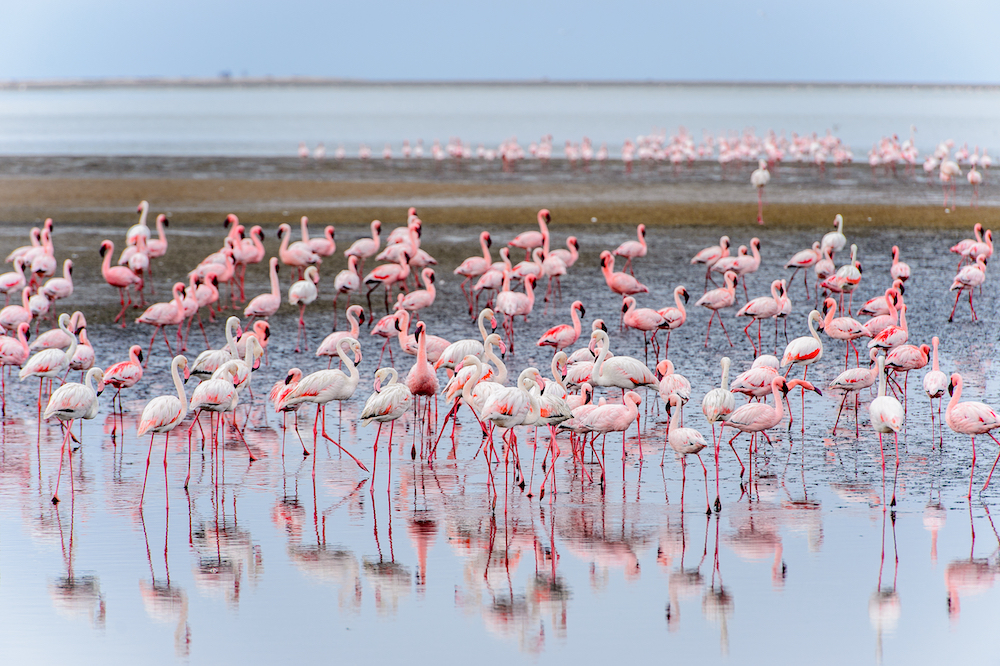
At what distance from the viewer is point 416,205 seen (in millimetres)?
24734

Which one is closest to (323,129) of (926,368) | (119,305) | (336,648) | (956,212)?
(956,212)


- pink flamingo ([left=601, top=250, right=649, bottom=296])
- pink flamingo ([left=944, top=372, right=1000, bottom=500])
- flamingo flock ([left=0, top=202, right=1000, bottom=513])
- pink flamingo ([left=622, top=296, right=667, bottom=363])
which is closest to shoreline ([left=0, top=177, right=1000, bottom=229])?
flamingo flock ([left=0, top=202, right=1000, bottom=513])

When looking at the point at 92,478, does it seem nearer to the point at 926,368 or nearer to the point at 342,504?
the point at 342,504

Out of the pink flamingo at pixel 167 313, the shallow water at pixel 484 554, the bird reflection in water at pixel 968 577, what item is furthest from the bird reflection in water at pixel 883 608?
the pink flamingo at pixel 167 313

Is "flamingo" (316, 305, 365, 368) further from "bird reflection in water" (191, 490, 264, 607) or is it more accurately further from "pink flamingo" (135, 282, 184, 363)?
"bird reflection in water" (191, 490, 264, 607)

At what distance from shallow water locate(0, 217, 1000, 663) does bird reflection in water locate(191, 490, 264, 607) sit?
0.05 feet

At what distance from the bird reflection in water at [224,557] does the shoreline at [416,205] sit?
14.9 meters

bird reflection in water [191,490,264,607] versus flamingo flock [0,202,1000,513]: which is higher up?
flamingo flock [0,202,1000,513]

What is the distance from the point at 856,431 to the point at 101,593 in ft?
18.6

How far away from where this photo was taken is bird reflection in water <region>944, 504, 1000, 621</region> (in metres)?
6.13

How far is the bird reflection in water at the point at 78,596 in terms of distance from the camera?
599 cm

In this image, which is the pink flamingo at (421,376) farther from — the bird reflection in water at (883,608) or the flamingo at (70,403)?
the bird reflection in water at (883,608)

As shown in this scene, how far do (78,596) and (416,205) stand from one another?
748 inches

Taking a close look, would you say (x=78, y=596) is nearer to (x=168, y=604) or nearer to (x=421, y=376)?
(x=168, y=604)
